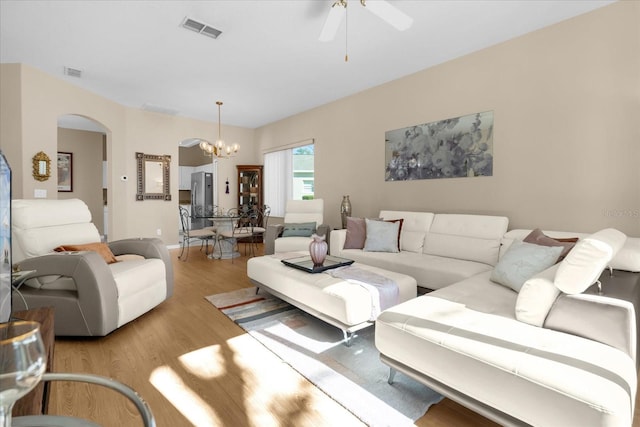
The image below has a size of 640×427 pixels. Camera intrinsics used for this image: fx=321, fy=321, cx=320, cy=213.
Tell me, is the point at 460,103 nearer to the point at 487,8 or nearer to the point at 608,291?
the point at 487,8

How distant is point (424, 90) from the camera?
13.9ft

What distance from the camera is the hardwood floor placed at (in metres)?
1.60

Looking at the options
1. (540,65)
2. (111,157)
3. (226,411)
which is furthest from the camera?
(111,157)

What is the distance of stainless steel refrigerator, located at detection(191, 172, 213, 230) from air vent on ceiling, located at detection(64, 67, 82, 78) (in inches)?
165

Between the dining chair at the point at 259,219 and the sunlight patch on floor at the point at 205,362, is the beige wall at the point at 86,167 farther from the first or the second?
the sunlight patch on floor at the point at 205,362

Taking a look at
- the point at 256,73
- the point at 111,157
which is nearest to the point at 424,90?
the point at 256,73

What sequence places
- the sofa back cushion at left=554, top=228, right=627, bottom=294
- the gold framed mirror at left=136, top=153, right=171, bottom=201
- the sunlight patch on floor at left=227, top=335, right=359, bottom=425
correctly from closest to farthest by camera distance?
the sofa back cushion at left=554, top=228, right=627, bottom=294
the sunlight patch on floor at left=227, top=335, right=359, bottom=425
the gold framed mirror at left=136, top=153, right=171, bottom=201

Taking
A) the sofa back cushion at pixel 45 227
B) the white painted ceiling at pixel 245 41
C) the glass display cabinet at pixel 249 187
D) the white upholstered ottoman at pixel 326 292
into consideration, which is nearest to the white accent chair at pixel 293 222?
the white upholstered ottoman at pixel 326 292

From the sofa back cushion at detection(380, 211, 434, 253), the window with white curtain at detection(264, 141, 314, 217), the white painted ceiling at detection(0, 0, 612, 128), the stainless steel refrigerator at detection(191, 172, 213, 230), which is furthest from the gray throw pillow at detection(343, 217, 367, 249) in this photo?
the stainless steel refrigerator at detection(191, 172, 213, 230)

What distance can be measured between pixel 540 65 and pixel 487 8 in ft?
2.89

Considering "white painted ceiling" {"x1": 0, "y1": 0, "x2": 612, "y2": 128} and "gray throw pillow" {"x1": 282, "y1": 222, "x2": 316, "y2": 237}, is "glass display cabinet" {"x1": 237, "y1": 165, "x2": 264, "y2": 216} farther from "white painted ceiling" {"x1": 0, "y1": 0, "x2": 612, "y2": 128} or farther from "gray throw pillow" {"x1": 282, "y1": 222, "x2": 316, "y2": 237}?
"gray throw pillow" {"x1": 282, "y1": 222, "x2": 316, "y2": 237}

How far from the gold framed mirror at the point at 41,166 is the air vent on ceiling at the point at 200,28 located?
2.92 metres

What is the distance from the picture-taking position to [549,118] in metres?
3.19

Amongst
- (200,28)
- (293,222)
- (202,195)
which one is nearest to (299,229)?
(293,222)
